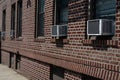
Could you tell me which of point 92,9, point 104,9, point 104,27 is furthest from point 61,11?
point 104,27

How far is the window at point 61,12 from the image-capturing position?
958 centimetres

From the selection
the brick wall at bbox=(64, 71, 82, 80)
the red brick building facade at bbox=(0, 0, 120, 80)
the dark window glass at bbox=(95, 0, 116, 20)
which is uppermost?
the dark window glass at bbox=(95, 0, 116, 20)

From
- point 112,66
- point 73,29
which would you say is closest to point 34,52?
point 73,29

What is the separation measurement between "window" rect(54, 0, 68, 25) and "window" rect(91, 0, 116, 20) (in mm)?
2043

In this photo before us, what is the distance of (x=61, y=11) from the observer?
32.5ft

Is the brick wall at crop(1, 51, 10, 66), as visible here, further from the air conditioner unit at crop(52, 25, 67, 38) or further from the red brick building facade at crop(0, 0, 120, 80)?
the air conditioner unit at crop(52, 25, 67, 38)

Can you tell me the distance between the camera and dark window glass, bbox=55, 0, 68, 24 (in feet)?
31.4

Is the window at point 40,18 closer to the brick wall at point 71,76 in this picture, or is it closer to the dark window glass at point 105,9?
the brick wall at point 71,76

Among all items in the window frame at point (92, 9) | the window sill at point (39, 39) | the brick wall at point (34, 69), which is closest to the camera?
the window frame at point (92, 9)

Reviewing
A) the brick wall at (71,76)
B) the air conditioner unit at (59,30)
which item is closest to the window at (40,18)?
the air conditioner unit at (59,30)

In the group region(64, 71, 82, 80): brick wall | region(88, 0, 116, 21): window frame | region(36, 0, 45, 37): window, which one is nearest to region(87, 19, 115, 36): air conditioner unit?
region(88, 0, 116, 21): window frame

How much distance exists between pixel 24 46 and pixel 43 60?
3.25m

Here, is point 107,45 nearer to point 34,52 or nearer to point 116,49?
point 116,49

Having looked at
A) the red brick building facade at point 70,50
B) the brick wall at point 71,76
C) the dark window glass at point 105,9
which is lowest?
the brick wall at point 71,76
